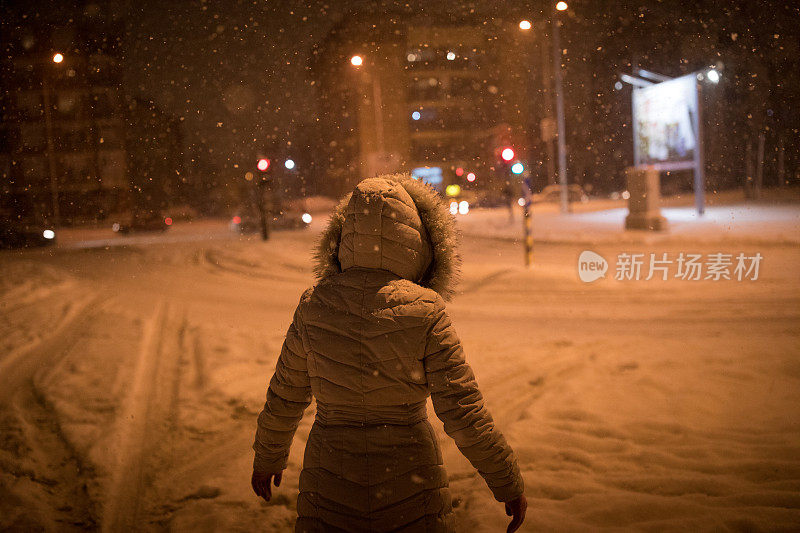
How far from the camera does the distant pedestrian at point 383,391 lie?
2033 millimetres

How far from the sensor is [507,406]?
5.04 meters

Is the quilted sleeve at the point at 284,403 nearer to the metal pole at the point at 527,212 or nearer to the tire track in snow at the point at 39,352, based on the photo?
the tire track in snow at the point at 39,352

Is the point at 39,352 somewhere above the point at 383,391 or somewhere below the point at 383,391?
below

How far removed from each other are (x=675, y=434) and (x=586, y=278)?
22.9 feet

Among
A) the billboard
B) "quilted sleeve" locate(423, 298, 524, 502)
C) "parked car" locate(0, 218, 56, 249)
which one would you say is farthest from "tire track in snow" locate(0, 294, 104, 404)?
the billboard

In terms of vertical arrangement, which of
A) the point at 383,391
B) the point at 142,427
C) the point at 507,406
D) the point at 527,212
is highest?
the point at 527,212

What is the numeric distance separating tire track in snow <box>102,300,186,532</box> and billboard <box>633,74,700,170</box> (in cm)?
1825

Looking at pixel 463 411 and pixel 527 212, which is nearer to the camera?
pixel 463 411

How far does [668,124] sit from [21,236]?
25.2 m

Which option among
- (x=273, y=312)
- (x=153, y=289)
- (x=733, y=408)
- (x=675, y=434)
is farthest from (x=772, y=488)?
(x=153, y=289)

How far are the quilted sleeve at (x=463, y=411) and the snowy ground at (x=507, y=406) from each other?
4.33 ft

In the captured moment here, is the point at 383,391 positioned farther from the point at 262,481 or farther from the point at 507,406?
the point at 507,406

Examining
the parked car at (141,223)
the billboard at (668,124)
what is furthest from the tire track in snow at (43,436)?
the parked car at (141,223)

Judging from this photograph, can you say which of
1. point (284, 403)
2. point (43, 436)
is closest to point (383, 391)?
point (284, 403)
